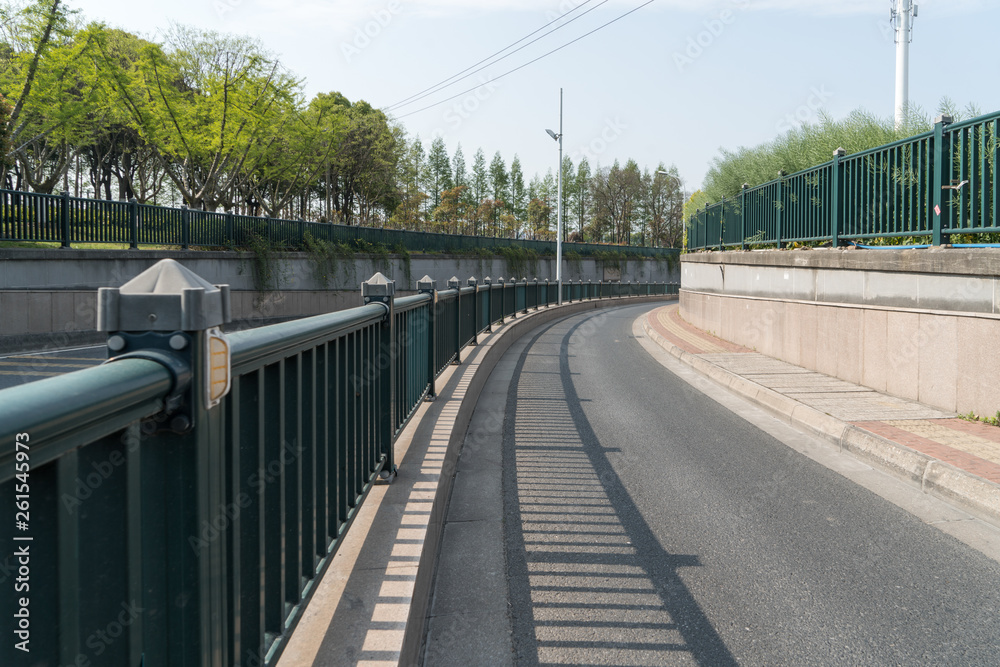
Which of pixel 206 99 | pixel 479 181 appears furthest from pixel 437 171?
pixel 206 99

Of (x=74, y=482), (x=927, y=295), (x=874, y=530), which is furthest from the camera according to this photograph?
(x=927, y=295)

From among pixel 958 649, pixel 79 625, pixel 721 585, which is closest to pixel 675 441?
pixel 721 585

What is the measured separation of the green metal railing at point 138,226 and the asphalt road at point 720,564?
14573 millimetres

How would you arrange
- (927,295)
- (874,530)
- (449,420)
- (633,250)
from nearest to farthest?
(874,530) → (449,420) → (927,295) → (633,250)

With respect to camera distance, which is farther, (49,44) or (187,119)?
(187,119)

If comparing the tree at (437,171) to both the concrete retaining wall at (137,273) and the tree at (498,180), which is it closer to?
the tree at (498,180)

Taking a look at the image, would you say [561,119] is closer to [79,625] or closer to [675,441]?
[675,441]

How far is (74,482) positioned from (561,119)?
3824 cm

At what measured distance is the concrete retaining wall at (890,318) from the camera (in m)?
7.17

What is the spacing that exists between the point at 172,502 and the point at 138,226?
20614mm

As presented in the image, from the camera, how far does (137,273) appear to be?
1902 cm

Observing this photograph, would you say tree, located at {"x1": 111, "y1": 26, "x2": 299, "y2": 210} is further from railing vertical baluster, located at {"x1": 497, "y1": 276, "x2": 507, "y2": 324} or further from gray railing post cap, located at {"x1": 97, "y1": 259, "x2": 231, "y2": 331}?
gray railing post cap, located at {"x1": 97, "y1": 259, "x2": 231, "y2": 331}

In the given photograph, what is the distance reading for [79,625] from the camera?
1.30 metres

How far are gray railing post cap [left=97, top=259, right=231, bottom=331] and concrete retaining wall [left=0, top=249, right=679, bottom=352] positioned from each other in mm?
15893
